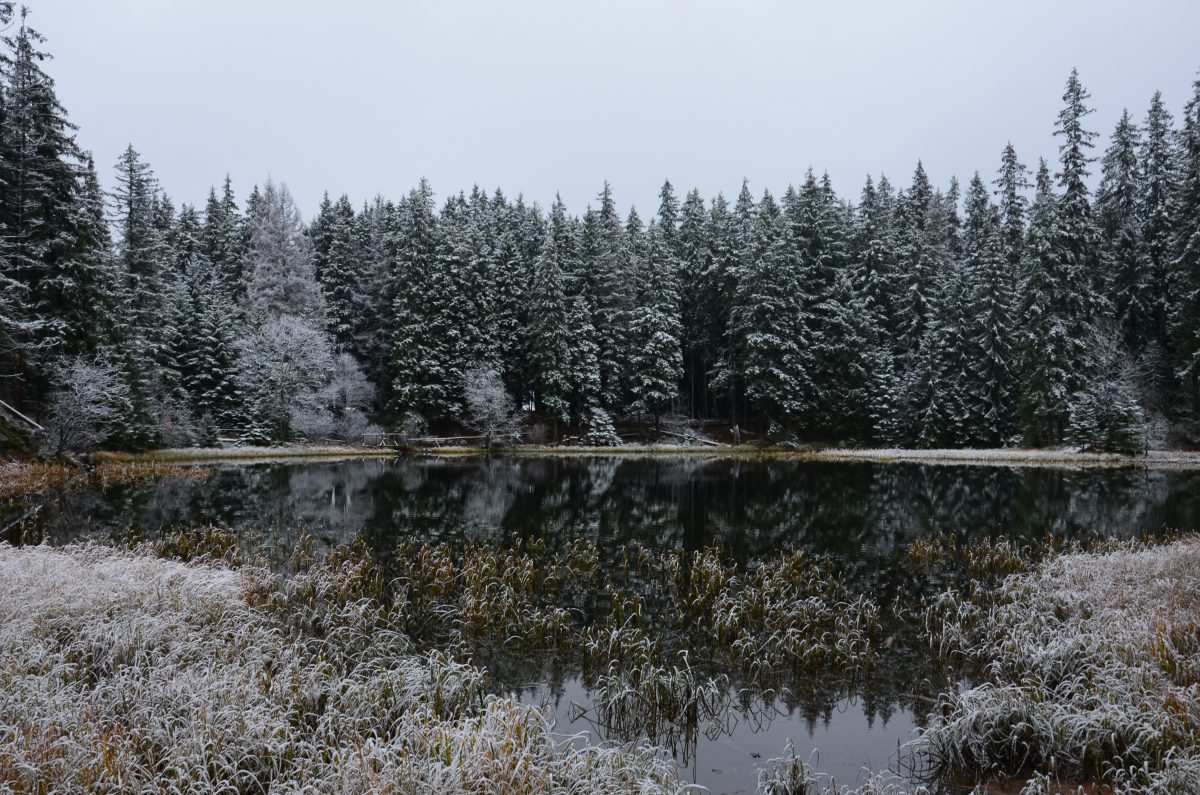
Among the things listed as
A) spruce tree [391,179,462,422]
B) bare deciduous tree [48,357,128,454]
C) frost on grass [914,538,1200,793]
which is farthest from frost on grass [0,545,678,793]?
spruce tree [391,179,462,422]

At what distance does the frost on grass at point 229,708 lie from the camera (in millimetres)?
4441

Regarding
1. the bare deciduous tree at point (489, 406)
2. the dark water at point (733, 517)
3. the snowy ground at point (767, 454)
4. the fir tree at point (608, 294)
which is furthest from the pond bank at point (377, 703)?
the fir tree at point (608, 294)

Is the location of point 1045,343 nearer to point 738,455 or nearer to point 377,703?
point 738,455

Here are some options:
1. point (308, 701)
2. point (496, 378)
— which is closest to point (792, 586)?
point (308, 701)

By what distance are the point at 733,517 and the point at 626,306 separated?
36.3 metres

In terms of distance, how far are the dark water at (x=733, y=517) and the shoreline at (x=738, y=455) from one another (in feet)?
11.0

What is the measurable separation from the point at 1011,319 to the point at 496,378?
3259 cm

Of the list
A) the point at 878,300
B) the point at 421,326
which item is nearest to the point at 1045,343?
the point at 878,300

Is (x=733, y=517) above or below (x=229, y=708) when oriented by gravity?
below

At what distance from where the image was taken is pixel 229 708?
5188 mm

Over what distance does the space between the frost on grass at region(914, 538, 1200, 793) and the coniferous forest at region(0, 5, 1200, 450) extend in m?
30.6

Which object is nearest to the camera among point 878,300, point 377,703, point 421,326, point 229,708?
point 229,708

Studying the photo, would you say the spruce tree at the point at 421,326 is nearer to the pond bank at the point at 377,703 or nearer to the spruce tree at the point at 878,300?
the spruce tree at the point at 878,300

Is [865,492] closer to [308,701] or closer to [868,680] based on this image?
[868,680]
